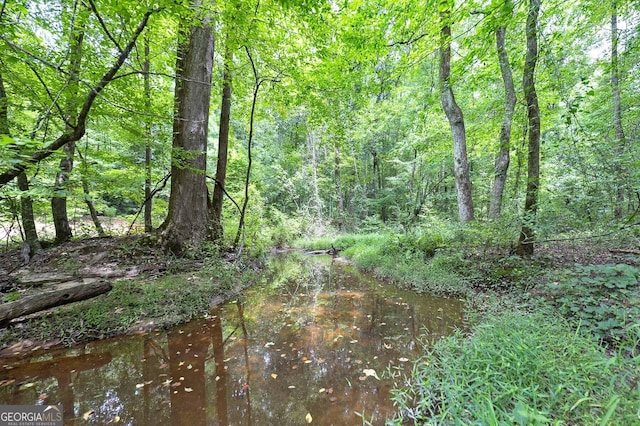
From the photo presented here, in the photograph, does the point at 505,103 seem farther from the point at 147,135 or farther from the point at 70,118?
the point at 70,118

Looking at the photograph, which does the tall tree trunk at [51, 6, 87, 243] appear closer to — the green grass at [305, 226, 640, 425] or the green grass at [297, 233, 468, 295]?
the green grass at [305, 226, 640, 425]

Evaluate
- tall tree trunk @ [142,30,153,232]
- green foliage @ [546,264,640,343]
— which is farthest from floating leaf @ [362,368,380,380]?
tall tree trunk @ [142,30,153,232]

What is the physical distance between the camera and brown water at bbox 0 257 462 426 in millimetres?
2133

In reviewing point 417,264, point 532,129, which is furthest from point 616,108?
point 417,264

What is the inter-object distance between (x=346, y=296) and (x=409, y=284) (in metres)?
1.42

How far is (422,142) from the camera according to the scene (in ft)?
30.3

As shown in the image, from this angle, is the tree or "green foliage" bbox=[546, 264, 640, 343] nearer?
"green foliage" bbox=[546, 264, 640, 343]

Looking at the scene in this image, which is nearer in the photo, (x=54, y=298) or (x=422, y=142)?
(x=54, y=298)

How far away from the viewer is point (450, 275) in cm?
509

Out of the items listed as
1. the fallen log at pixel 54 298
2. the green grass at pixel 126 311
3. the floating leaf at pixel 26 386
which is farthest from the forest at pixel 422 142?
the floating leaf at pixel 26 386

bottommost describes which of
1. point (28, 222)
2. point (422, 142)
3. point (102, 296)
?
point (102, 296)

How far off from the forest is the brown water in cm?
40

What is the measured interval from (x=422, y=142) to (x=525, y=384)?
28.2 feet

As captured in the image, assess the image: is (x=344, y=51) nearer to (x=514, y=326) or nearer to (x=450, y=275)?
(x=450, y=275)
